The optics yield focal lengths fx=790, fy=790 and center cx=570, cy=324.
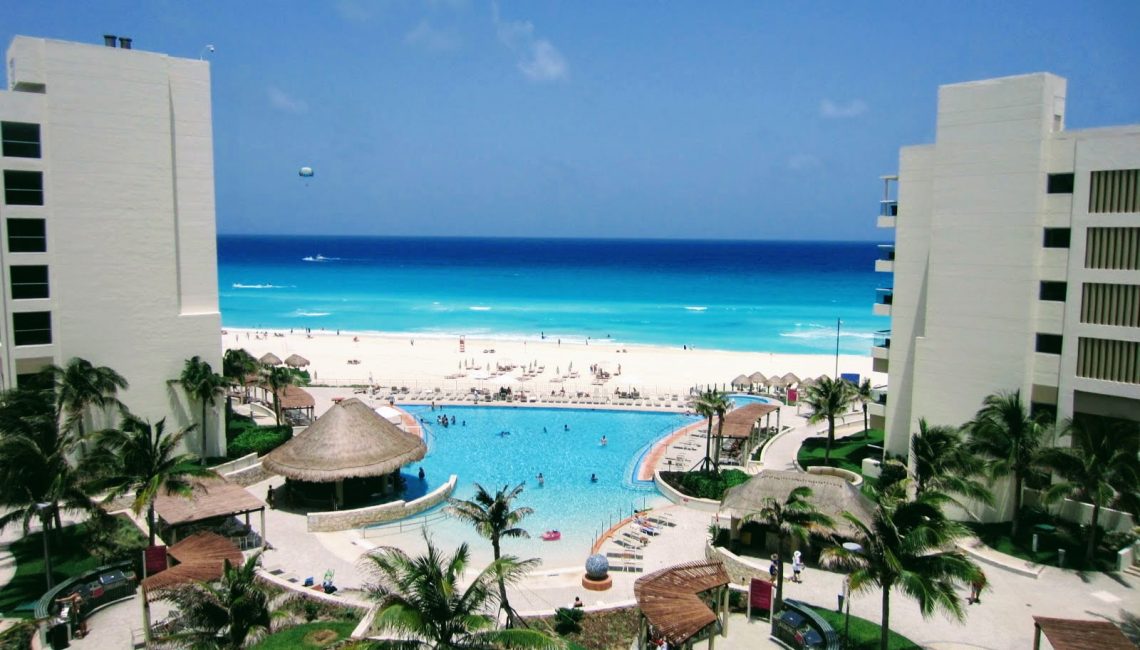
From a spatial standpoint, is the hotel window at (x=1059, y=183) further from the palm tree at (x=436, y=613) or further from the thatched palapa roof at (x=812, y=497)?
the palm tree at (x=436, y=613)

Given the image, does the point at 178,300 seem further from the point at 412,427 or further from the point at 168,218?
the point at 412,427

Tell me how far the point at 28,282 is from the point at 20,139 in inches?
201

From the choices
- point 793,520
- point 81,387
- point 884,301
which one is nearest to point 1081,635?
point 793,520

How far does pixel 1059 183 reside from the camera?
25.6 metres

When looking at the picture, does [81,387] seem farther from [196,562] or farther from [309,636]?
[309,636]

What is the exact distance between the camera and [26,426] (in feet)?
77.5

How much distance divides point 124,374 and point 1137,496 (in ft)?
113

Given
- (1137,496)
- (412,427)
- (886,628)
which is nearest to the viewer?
(886,628)

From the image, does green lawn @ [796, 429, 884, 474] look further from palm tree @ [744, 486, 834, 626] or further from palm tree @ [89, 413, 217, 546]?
palm tree @ [89, 413, 217, 546]

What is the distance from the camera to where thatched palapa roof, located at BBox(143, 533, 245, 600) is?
62.5 ft

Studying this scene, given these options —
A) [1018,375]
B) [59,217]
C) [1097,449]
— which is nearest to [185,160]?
[59,217]

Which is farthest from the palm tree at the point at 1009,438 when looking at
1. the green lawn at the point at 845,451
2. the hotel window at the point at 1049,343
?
the green lawn at the point at 845,451

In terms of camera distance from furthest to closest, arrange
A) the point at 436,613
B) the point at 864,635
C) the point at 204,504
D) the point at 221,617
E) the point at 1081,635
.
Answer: the point at 204,504
the point at 864,635
the point at 1081,635
the point at 221,617
the point at 436,613

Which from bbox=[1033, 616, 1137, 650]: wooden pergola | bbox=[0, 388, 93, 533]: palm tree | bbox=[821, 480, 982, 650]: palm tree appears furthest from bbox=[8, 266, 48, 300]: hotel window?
bbox=[1033, 616, 1137, 650]: wooden pergola
